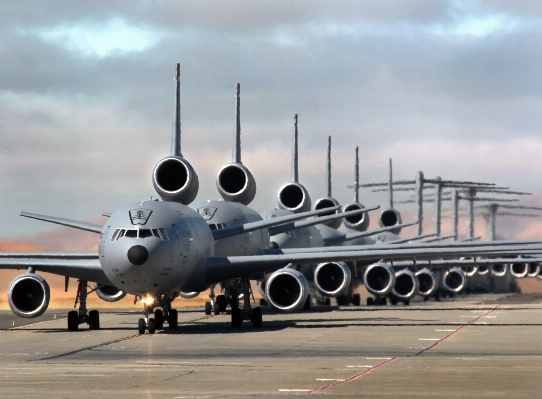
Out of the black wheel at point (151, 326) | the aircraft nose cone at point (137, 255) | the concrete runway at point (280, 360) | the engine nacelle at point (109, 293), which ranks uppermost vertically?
the aircraft nose cone at point (137, 255)

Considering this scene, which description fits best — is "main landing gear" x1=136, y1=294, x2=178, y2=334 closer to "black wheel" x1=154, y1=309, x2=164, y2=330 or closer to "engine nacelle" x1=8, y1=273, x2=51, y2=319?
"black wheel" x1=154, y1=309, x2=164, y2=330

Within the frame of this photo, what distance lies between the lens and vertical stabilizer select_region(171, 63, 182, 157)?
4347 cm

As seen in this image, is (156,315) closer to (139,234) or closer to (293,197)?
(139,234)

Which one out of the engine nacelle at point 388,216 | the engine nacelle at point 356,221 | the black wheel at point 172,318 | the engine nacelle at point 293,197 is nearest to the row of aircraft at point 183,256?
the black wheel at point 172,318

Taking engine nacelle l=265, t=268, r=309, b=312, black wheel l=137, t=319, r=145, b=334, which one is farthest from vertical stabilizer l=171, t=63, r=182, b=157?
black wheel l=137, t=319, r=145, b=334

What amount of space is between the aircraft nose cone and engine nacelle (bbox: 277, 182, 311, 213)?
2673 centimetres

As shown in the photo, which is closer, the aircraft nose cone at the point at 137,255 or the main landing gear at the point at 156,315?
the aircraft nose cone at the point at 137,255

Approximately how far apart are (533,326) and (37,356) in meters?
17.8

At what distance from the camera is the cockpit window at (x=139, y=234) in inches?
1228

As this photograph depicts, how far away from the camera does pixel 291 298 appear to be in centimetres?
3606

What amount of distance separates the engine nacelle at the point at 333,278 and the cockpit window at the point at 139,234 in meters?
16.9

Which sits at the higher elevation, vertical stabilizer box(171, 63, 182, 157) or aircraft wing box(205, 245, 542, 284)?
vertical stabilizer box(171, 63, 182, 157)

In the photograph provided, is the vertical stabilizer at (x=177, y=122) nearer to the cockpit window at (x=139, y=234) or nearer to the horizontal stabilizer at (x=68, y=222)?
the horizontal stabilizer at (x=68, y=222)

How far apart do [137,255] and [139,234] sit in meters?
0.92
